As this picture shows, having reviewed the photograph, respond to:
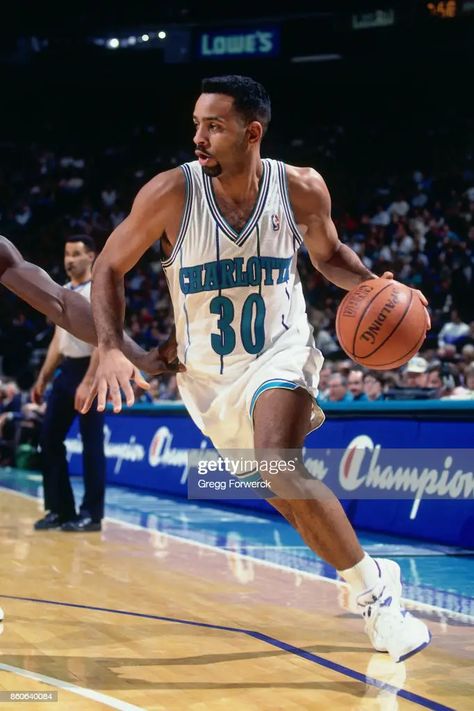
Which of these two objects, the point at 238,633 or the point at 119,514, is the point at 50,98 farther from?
the point at 238,633

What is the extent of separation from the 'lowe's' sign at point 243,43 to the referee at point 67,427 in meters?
13.4

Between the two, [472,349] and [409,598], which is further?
[472,349]

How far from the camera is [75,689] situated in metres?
3.26

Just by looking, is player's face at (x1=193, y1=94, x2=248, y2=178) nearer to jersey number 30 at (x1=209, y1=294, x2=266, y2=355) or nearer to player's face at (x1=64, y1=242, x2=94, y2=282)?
jersey number 30 at (x1=209, y1=294, x2=266, y2=355)

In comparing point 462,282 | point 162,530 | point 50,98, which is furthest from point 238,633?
point 50,98

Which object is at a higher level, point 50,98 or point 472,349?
point 50,98

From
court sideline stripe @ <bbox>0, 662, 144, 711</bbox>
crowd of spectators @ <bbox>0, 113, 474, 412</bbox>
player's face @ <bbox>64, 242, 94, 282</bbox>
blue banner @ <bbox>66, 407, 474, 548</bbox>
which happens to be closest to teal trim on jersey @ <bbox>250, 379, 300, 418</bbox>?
court sideline stripe @ <bbox>0, 662, 144, 711</bbox>

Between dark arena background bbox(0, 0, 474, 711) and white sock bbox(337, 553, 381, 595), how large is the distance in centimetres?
28

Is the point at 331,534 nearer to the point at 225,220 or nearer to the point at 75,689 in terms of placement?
the point at 75,689

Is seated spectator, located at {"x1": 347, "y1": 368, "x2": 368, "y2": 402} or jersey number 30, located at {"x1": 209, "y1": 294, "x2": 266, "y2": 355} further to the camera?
seated spectator, located at {"x1": 347, "y1": 368, "x2": 368, "y2": 402}

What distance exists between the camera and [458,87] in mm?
20031

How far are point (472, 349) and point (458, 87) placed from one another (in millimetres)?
11081

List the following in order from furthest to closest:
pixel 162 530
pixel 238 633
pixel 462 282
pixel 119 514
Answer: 1. pixel 462 282
2. pixel 119 514
3. pixel 162 530
4. pixel 238 633

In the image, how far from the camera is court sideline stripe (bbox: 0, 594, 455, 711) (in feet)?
10.5
